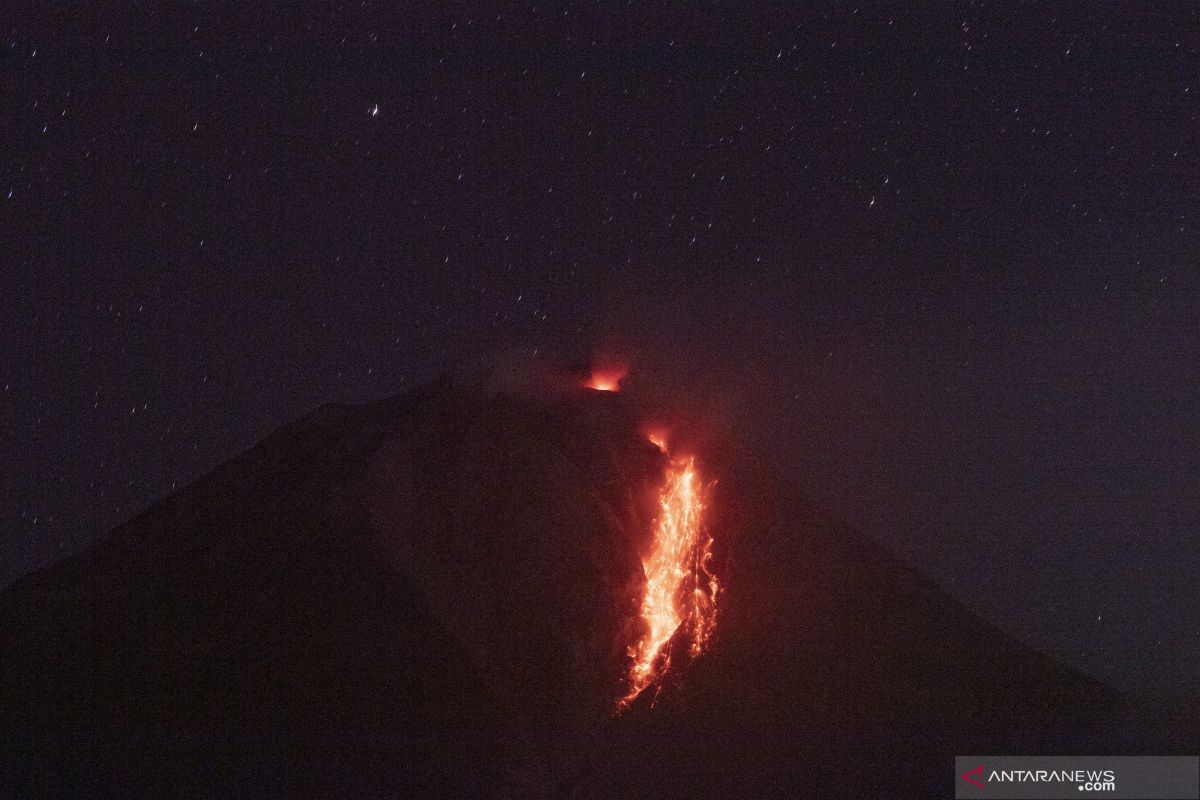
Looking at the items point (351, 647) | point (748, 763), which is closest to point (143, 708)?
point (351, 647)

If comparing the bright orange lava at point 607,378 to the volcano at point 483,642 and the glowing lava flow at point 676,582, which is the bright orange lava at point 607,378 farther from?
the glowing lava flow at point 676,582

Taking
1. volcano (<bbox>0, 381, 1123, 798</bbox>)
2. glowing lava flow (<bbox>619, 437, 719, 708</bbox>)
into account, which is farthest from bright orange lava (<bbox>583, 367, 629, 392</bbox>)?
glowing lava flow (<bbox>619, 437, 719, 708</bbox>)

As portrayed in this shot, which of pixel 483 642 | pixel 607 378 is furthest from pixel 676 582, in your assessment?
pixel 607 378

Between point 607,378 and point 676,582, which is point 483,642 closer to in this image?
point 676,582

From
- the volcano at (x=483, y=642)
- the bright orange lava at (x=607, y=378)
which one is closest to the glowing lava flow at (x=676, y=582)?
the volcano at (x=483, y=642)

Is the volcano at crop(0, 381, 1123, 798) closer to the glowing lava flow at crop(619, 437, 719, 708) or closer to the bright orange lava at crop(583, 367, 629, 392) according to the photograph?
the glowing lava flow at crop(619, 437, 719, 708)

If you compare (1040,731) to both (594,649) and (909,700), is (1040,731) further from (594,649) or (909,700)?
(594,649)
